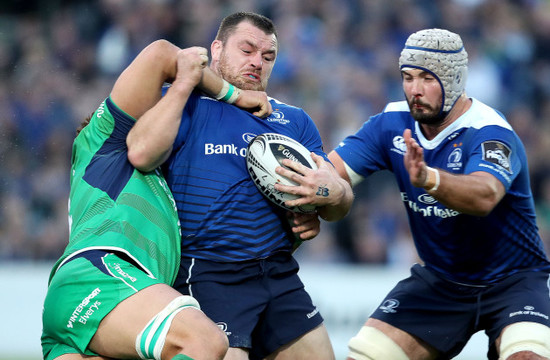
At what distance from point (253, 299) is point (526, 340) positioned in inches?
68.4

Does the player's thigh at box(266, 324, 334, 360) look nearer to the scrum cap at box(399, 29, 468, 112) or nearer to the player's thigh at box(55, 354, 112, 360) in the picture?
the player's thigh at box(55, 354, 112, 360)

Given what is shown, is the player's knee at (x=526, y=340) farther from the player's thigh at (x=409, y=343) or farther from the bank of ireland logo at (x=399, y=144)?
the bank of ireland logo at (x=399, y=144)

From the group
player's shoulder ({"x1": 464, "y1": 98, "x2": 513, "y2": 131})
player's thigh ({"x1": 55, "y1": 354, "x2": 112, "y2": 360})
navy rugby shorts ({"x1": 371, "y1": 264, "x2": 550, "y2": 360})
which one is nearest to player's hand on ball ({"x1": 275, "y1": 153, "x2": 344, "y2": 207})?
player's shoulder ({"x1": 464, "y1": 98, "x2": 513, "y2": 131})

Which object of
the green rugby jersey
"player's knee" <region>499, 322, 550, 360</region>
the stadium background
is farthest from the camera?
the stadium background

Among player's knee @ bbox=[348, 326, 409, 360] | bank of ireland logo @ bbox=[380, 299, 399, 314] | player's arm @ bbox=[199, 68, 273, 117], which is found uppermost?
player's arm @ bbox=[199, 68, 273, 117]

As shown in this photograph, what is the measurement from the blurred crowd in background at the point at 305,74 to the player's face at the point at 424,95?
5449 millimetres

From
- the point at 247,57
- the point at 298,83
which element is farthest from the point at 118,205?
the point at 298,83

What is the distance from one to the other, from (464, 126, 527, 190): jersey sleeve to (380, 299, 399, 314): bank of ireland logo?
1.17 metres

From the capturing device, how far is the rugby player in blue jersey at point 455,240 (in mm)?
5488

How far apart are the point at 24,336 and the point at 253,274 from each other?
19.9 ft

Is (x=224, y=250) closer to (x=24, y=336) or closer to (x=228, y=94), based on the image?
(x=228, y=94)

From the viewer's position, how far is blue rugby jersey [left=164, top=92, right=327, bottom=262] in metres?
5.19

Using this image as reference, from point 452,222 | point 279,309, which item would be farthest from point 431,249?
point 279,309

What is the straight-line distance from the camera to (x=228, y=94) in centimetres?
541
